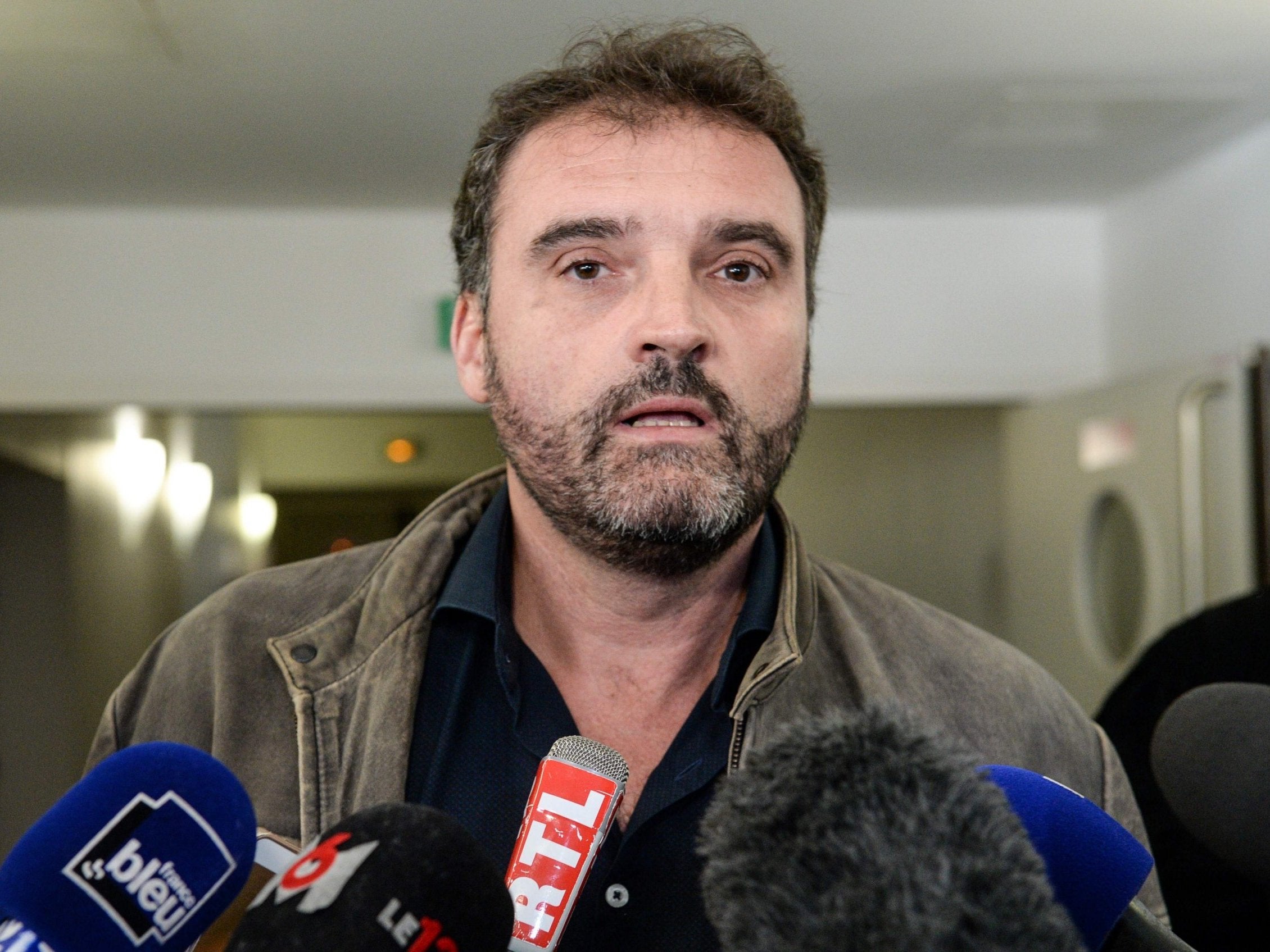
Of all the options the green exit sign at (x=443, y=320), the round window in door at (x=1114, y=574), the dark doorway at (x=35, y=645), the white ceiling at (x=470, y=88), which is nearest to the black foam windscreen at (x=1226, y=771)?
the white ceiling at (x=470, y=88)

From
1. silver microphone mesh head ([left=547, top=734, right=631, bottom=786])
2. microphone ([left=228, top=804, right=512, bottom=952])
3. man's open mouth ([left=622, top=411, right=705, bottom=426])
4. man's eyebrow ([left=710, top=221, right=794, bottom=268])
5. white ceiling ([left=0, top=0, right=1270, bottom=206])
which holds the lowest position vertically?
silver microphone mesh head ([left=547, top=734, right=631, bottom=786])

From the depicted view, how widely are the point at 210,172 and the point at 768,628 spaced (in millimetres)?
2800

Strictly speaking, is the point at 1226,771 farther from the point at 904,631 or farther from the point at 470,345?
the point at 470,345

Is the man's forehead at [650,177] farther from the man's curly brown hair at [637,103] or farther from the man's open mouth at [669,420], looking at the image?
the man's open mouth at [669,420]

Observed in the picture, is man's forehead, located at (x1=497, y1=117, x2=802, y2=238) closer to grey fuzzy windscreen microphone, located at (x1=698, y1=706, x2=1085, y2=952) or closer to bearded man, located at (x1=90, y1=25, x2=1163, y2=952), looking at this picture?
bearded man, located at (x1=90, y1=25, x2=1163, y2=952)

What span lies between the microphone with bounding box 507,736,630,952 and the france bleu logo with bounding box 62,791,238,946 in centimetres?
16

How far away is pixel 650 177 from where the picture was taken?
45.6 inches

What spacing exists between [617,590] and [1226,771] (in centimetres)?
59

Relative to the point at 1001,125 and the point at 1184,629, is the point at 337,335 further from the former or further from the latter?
the point at 1184,629

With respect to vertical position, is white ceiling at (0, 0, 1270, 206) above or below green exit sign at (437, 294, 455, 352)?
above

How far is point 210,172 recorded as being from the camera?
3420mm

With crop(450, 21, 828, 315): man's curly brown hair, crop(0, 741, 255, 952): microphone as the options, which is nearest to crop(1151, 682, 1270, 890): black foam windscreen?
crop(0, 741, 255, 952): microphone

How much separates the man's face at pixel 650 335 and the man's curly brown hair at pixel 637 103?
0.09 feet

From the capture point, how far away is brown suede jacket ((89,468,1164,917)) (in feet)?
3.52
